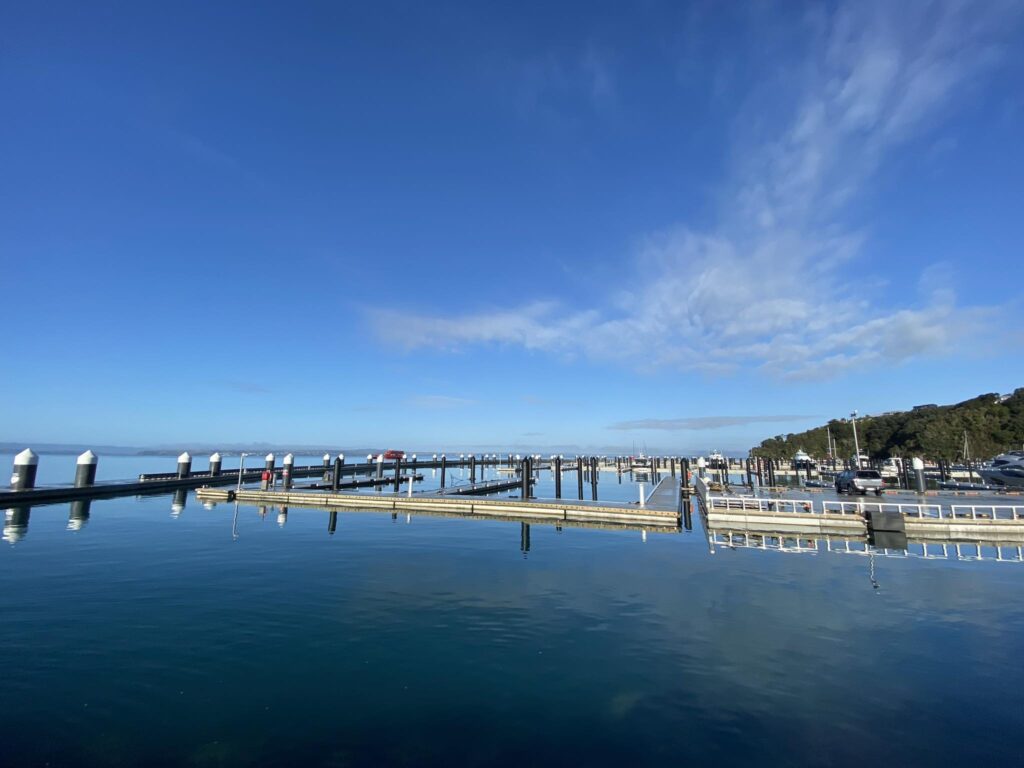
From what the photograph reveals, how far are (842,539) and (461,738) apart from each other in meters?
24.4

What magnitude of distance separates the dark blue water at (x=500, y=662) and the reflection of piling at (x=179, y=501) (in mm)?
12589

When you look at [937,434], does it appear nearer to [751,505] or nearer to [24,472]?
[751,505]

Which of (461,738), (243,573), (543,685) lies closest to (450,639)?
(543,685)

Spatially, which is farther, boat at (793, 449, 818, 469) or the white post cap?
boat at (793, 449, 818, 469)

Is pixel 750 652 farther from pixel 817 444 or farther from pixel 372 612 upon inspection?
pixel 817 444

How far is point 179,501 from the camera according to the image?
3575 cm

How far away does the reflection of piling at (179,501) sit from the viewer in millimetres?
30803

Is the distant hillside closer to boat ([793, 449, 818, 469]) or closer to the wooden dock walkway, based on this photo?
boat ([793, 449, 818, 469])

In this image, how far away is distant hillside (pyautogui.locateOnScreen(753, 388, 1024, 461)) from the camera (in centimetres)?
7075

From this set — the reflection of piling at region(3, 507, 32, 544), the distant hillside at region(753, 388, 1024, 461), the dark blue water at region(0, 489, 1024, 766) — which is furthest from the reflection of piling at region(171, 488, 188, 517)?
the distant hillside at region(753, 388, 1024, 461)

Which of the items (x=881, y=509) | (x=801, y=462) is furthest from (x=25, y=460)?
(x=801, y=462)

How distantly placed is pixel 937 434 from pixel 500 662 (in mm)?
89535

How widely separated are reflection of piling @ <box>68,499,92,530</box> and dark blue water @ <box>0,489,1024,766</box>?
22.3 feet

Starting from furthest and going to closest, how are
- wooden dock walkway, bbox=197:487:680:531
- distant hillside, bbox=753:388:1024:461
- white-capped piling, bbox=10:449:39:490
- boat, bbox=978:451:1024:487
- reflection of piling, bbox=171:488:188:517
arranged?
distant hillside, bbox=753:388:1024:461, boat, bbox=978:451:1024:487, reflection of piling, bbox=171:488:188:517, white-capped piling, bbox=10:449:39:490, wooden dock walkway, bbox=197:487:680:531
